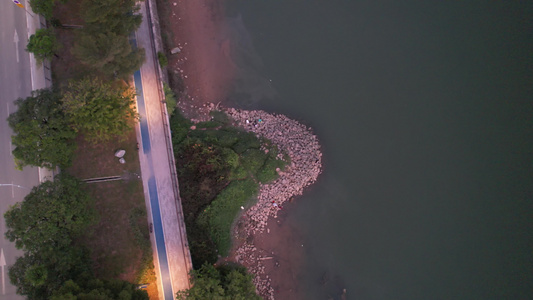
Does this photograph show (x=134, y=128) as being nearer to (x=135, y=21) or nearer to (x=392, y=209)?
(x=135, y=21)

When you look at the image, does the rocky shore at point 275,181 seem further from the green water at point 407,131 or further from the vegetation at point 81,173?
the vegetation at point 81,173

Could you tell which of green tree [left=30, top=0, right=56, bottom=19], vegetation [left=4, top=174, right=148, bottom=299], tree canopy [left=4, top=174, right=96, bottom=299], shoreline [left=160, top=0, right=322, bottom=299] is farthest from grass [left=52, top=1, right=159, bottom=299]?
shoreline [left=160, top=0, right=322, bottom=299]

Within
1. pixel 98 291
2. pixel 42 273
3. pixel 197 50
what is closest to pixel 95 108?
pixel 42 273

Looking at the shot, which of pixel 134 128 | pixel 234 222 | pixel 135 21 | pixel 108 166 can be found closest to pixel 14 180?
pixel 108 166

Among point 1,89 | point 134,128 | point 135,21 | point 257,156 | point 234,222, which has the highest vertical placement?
point 135,21

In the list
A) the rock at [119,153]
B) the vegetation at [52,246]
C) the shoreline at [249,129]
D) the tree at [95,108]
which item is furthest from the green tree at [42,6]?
the vegetation at [52,246]

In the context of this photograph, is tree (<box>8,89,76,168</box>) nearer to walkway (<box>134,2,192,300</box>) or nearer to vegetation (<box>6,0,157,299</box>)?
vegetation (<box>6,0,157,299</box>)

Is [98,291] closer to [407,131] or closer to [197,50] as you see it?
[197,50]
